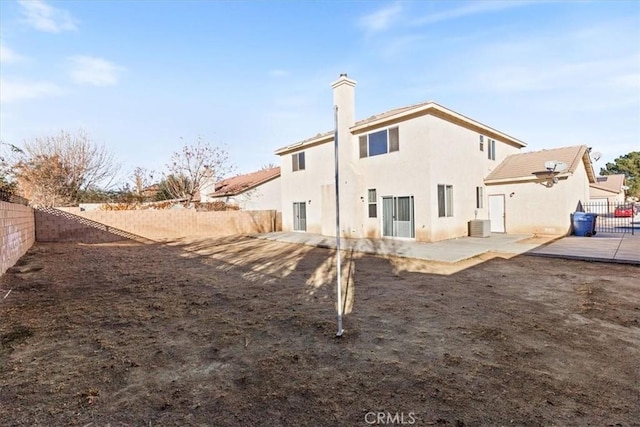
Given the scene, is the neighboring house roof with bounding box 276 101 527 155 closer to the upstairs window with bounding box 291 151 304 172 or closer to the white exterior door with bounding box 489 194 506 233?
the upstairs window with bounding box 291 151 304 172

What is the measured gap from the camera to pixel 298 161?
20.2 m

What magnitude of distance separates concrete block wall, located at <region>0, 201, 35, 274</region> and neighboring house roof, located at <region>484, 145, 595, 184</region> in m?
19.4

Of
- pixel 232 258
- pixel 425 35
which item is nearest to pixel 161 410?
pixel 232 258

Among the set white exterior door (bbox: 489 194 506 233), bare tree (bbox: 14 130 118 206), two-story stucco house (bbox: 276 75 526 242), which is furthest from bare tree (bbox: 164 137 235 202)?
white exterior door (bbox: 489 194 506 233)

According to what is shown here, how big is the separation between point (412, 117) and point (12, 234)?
48.9ft

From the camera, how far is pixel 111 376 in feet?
11.0

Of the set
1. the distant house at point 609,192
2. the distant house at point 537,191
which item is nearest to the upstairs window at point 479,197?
the distant house at point 537,191

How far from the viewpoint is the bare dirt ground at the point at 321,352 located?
2732 mm

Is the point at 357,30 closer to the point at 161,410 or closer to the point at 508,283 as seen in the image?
the point at 508,283

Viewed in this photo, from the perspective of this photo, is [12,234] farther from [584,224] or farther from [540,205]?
[584,224]

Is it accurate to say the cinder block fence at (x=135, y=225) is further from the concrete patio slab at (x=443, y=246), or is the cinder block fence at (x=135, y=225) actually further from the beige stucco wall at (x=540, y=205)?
the beige stucco wall at (x=540, y=205)

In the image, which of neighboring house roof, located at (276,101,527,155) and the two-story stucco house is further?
the two-story stucco house

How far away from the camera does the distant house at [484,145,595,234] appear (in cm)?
1493

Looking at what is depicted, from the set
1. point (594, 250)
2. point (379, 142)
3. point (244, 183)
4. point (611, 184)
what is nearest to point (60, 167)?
point (244, 183)
